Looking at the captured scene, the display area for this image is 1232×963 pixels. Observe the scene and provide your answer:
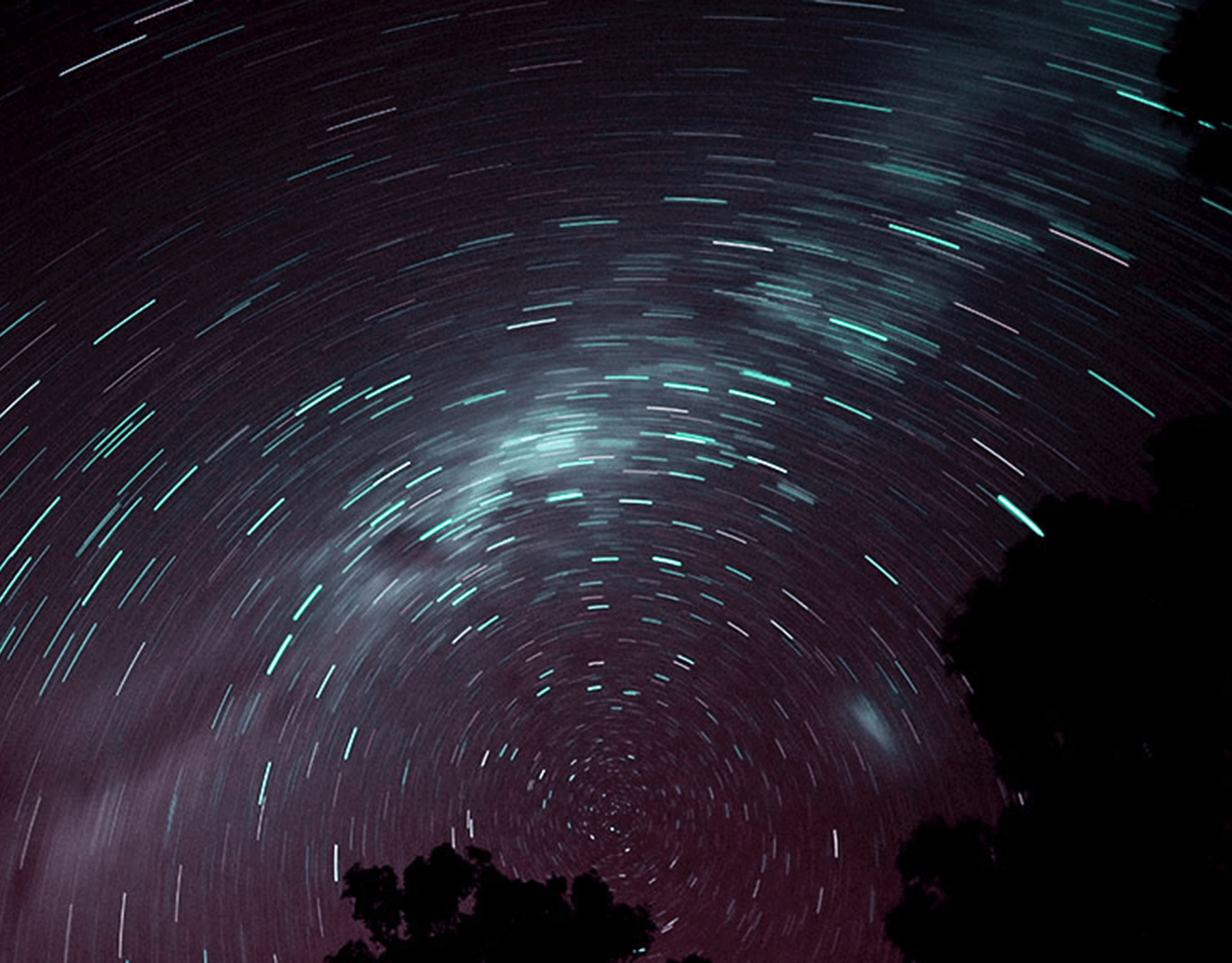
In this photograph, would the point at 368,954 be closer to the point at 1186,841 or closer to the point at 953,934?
the point at 953,934

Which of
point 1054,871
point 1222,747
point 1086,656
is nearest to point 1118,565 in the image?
point 1086,656

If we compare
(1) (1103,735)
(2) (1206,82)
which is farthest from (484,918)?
(2) (1206,82)

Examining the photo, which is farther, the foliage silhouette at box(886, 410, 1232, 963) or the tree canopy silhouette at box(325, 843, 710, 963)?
the tree canopy silhouette at box(325, 843, 710, 963)

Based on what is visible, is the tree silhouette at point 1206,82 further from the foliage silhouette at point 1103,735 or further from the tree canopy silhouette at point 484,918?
the tree canopy silhouette at point 484,918

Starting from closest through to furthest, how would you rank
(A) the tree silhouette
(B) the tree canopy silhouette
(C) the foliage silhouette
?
(A) the tree silhouette
(C) the foliage silhouette
(B) the tree canopy silhouette

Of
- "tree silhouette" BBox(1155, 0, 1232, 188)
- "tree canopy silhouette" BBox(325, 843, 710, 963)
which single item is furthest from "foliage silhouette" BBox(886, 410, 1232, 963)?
"tree canopy silhouette" BBox(325, 843, 710, 963)

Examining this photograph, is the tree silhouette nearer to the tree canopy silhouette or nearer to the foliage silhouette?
the foliage silhouette
